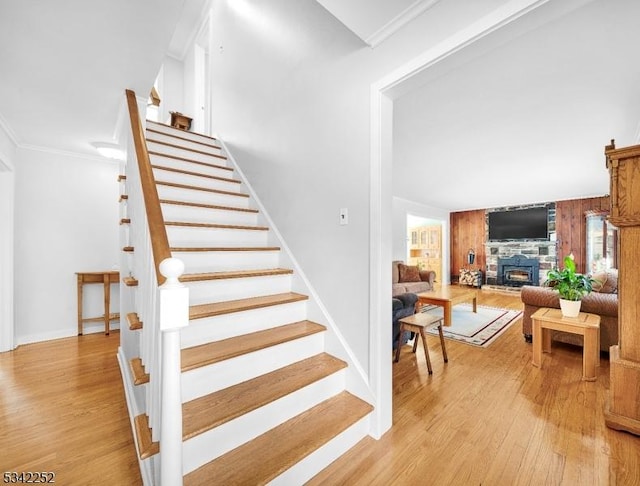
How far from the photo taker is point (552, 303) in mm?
3236

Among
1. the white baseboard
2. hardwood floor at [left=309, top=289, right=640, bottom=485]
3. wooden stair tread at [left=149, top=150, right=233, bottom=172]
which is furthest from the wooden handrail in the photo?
the white baseboard

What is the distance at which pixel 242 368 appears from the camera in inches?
63.5

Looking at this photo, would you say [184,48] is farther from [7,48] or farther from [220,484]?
[220,484]

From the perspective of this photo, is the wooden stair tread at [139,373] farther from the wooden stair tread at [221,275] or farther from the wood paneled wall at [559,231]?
the wood paneled wall at [559,231]

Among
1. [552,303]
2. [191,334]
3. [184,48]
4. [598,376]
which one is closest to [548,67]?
[552,303]

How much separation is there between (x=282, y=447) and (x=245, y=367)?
0.45 meters

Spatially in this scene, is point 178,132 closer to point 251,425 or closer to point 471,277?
point 251,425

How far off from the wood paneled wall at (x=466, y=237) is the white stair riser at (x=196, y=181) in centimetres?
762

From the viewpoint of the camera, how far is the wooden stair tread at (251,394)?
50.1 inches

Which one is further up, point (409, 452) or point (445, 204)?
point (445, 204)

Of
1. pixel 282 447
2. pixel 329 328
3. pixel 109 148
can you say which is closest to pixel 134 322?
pixel 282 447

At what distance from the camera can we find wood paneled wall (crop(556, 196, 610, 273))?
6.58 meters

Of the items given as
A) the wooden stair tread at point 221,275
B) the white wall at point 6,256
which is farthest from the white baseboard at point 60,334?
the wooden stair tread at point 221,275

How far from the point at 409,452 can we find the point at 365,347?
1.96ft
